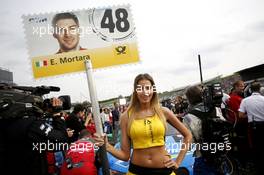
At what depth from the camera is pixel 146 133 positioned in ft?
9.86

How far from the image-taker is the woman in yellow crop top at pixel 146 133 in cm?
296

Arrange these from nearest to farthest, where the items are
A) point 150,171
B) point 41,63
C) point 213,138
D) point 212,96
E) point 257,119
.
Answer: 1. point 41,63
2. point 150,171
3. point 213,138
4. point 212,96
5. point 257,119

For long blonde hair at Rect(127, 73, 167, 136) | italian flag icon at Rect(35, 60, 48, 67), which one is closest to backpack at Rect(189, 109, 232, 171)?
long blonde hair at Rect(127, 73, 167, 136)

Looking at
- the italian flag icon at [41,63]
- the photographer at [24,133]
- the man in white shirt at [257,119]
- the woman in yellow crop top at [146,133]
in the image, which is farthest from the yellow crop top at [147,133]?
the man in white shirt at [257,119]

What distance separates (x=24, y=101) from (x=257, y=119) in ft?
15.4

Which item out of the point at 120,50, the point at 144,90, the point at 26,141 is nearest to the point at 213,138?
the point at 144,90

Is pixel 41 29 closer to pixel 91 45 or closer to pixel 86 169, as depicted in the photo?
pixel 91 45

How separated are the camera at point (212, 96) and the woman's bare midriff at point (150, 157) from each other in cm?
168

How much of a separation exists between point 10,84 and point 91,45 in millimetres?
845

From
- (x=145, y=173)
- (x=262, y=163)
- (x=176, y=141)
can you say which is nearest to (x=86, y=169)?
(x=145, y=173)

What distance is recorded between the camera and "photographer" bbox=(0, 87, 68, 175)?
2693 millimetres

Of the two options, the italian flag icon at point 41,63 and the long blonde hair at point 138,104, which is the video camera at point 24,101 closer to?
the italian flag icon at point 41,63

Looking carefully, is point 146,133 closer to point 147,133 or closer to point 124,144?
point 147,133

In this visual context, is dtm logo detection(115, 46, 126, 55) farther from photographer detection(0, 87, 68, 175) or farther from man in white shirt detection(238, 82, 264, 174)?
man in white shirt detection(238, 82, 264, 174)
